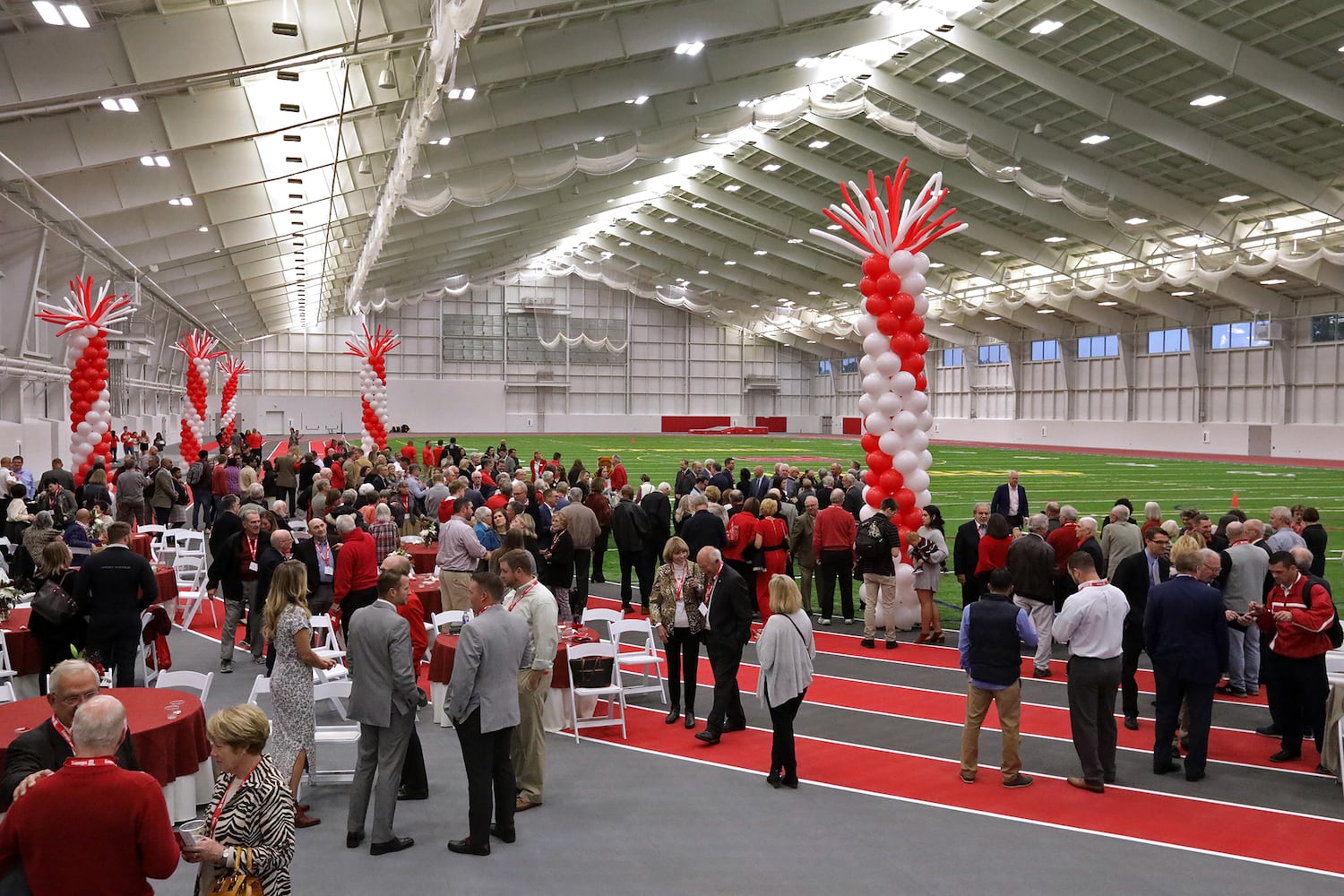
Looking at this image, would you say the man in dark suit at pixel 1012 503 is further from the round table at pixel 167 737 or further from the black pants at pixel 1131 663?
the round table at pixel 167 737

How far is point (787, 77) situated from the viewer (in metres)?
23.2

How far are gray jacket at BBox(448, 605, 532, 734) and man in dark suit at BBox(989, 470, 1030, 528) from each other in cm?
1005

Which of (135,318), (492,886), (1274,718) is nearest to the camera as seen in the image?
(492,886)

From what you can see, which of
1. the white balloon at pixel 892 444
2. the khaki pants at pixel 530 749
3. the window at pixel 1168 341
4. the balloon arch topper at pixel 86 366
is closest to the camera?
the khaki pants at pixel 530 749

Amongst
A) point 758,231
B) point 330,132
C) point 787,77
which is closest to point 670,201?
point 758,231

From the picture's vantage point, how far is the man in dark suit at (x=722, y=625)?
7219 millimetres

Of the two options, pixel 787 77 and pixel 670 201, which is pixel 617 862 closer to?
pixel 787 77

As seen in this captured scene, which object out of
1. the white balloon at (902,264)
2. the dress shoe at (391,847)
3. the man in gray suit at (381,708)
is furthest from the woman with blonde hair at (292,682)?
the white balloon at (902,264)

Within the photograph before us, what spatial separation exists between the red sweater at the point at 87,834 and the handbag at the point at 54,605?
14.5ft

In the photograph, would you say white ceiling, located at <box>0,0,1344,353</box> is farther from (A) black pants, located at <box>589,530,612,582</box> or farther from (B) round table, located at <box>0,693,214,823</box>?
(B) round table, located at <box>0,693,214,823</box>

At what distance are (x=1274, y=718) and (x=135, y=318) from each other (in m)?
34.2

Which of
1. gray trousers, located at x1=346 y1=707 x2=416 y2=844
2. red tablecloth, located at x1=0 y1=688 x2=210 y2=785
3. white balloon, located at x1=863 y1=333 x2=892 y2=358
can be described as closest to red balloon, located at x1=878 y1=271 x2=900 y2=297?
white balloon, located at x1=863 y1=333 x2=892 y2=358

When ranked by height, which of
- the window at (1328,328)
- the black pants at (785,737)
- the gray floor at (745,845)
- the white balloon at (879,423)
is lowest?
the gray floor at (745,845)

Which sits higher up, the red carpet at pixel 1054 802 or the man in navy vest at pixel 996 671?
the man in navy vest at pixel 996 671
